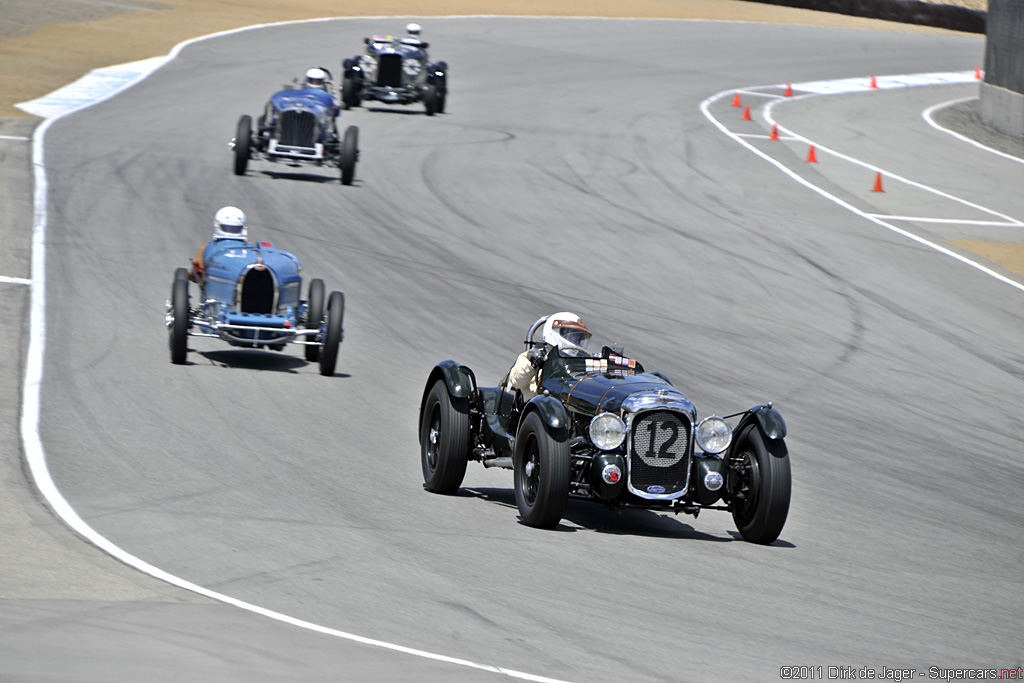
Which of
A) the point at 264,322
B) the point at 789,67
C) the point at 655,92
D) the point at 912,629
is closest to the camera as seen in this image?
the point at 912,629

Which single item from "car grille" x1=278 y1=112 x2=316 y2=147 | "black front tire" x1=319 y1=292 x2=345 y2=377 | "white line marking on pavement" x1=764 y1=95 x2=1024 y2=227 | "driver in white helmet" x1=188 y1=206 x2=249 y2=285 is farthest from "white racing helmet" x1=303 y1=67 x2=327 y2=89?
"white line marking on pavement" x1=764 y1=95 x2=1024 y2=227

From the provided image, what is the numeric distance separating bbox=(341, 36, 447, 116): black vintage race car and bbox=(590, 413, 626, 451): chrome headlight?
2366 cm

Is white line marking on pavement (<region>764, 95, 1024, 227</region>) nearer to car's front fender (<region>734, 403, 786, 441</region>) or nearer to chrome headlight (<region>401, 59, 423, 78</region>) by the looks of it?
chrome headlight (<region>401, 59, 423, 78</region>)

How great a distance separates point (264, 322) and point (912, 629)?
8.57 m

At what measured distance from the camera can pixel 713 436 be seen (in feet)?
32.7

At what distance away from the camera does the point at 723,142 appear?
105ft

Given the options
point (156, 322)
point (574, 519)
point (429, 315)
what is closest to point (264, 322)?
point (156, 322)

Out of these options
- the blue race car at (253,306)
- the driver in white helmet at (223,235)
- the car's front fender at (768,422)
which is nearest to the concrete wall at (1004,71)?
the driver in white helmet at (223,235)

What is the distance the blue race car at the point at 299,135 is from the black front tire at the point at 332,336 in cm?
1027

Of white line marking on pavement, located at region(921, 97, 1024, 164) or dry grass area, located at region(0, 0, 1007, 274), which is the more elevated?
dry grass area, located at region(0, 0, 1007, 274)

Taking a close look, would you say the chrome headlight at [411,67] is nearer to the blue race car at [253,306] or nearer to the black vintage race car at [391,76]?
the black vintage race car at [391,76]

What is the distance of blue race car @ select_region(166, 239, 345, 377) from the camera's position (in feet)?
47.9

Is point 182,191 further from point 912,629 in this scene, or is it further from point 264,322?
point 912,629

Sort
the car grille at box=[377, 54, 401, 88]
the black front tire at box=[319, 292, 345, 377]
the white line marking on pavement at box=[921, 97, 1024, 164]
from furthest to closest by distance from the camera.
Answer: the white line marking on pavement at box=[921, 97, 1024, 164] < the car grille at box=[377, 54, 401, 88] < the black front tire at box=[319, 292, 345, 377]
